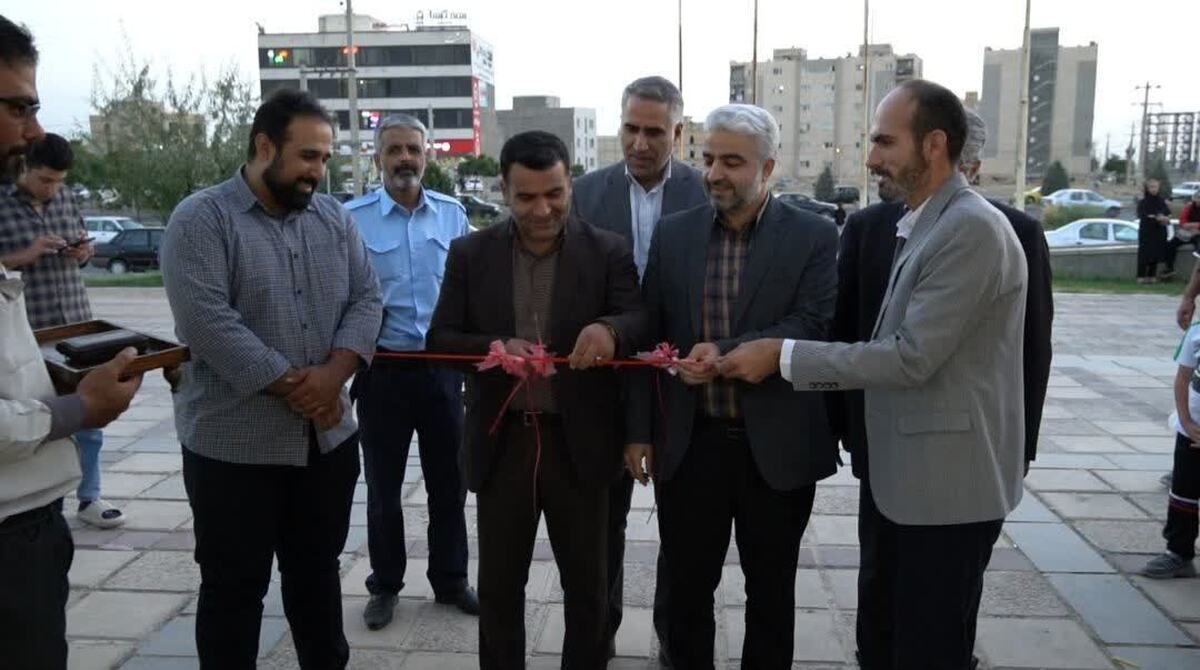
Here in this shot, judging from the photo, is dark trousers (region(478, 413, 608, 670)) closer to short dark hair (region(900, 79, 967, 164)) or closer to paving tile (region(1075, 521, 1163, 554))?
short dark hair (region(900, 79, 967, 164))

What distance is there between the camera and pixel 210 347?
2650 millimetres

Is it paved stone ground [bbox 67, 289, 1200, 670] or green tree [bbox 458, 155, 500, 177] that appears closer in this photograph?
paved stone ground [bbox 67, 289, 1200, 670]

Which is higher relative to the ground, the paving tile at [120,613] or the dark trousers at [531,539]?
the dark trousers at [531,539]

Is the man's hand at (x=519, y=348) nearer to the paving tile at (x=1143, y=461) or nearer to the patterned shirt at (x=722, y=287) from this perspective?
the patterned shirt at (x=722, y=287)

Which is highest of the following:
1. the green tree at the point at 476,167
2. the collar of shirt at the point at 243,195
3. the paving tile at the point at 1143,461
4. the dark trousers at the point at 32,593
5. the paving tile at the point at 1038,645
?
the green tree at the point at 476,167

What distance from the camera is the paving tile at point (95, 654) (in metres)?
3.41

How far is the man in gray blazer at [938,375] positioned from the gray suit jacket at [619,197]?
38.8 inches

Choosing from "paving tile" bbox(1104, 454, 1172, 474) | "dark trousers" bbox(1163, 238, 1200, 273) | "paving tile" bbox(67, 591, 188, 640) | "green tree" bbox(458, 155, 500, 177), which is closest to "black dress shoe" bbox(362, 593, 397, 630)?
"paving tile" bbox(67, 591, 188, 640)

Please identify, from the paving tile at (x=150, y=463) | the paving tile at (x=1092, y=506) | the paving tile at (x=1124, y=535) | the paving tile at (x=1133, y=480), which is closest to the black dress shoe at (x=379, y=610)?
the paving tile at (x=150, y=463)

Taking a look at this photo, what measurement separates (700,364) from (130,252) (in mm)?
22494

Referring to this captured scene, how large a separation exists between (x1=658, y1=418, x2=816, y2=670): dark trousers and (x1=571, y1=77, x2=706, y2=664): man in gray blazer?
374 millimetres

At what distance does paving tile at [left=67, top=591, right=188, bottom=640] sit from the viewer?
3.66 metres

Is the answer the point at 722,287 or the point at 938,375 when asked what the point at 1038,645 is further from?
the point at 722,287

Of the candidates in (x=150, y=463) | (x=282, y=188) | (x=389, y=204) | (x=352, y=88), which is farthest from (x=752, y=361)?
(x=352, y=88)
